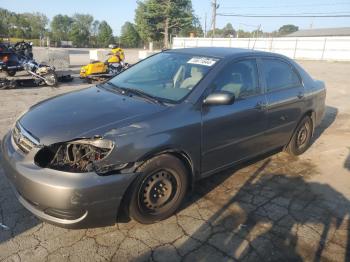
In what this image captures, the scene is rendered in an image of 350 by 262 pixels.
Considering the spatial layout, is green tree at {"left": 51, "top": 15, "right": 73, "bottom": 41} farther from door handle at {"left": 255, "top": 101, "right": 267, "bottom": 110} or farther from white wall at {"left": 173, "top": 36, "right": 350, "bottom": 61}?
door handle at {"left": 255, "top": 101, "right": 267, "bottom": 110}

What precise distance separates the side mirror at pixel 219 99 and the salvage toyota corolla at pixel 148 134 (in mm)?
10

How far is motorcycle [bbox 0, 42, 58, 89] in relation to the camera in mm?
10734

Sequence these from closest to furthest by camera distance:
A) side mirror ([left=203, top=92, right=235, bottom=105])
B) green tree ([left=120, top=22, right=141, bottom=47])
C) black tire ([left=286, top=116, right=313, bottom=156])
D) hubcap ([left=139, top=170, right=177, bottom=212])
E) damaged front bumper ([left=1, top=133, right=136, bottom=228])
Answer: damaged front bumper ([left=1, top=133, right=136, bottom=228]) → hubcap ([left=139, top=170, right=177, bottom=212]) → side mirror ([left=203, top=92, right=235, bottom=105]) → black tire ([left=286, top=116, right=313, bottom=156]) → green tree ([left=120, top=22, right=141, bottom=47])

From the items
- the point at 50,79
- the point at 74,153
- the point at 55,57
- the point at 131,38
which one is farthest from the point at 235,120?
the point at 131,38

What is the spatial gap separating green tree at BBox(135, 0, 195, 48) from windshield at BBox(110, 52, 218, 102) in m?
43.3

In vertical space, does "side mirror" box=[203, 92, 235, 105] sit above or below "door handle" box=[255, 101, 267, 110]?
above

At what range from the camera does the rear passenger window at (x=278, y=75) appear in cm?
437

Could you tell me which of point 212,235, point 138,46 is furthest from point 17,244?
point 138,46

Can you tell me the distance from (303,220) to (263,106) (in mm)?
1438

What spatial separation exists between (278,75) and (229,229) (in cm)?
239

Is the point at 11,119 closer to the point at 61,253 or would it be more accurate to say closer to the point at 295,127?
the point at 61,253

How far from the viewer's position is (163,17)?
159 ft

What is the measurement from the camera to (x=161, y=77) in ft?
13.1

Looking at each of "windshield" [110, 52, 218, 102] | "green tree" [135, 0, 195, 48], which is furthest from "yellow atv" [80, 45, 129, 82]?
"green tree" [135, 0, 195, 48]
